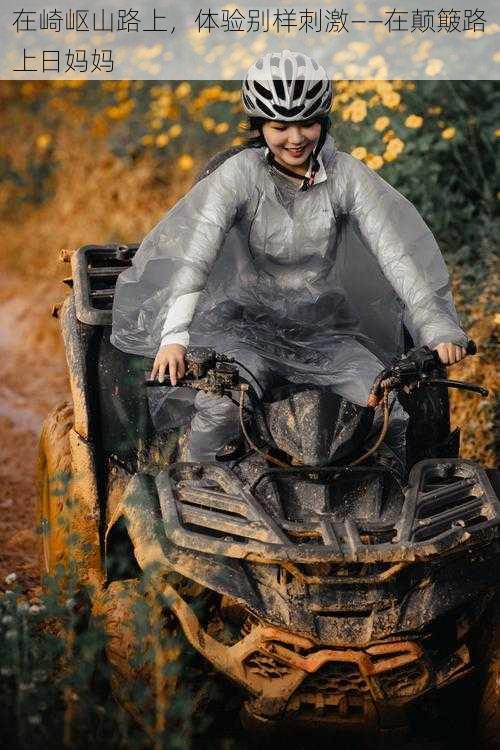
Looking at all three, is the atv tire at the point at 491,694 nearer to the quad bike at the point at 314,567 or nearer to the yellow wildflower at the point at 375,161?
the quad bike at the point at 314,567

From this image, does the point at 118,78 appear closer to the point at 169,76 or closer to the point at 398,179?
the point at 169,76

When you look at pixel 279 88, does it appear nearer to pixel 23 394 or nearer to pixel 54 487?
pixel 54 487

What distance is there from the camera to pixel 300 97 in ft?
13.9

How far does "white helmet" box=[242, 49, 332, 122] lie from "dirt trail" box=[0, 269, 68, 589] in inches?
96.9

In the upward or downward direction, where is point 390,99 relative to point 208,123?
downward

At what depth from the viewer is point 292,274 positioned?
14.7 ft

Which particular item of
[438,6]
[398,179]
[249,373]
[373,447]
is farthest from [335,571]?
A: [438,6]

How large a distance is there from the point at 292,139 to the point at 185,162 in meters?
4.87

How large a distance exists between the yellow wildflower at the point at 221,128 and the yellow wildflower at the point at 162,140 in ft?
1.24

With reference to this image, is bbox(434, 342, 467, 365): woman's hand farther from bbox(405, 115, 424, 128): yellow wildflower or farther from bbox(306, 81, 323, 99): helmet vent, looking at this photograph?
bbox(405, 115, 424, 128): yellow wildflower

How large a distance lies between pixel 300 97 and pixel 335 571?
165 cm

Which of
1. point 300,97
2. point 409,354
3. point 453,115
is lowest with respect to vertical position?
point 409,354

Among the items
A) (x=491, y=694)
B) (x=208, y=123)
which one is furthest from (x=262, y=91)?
(x=208, y=123)

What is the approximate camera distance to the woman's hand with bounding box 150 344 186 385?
391 centimetres
